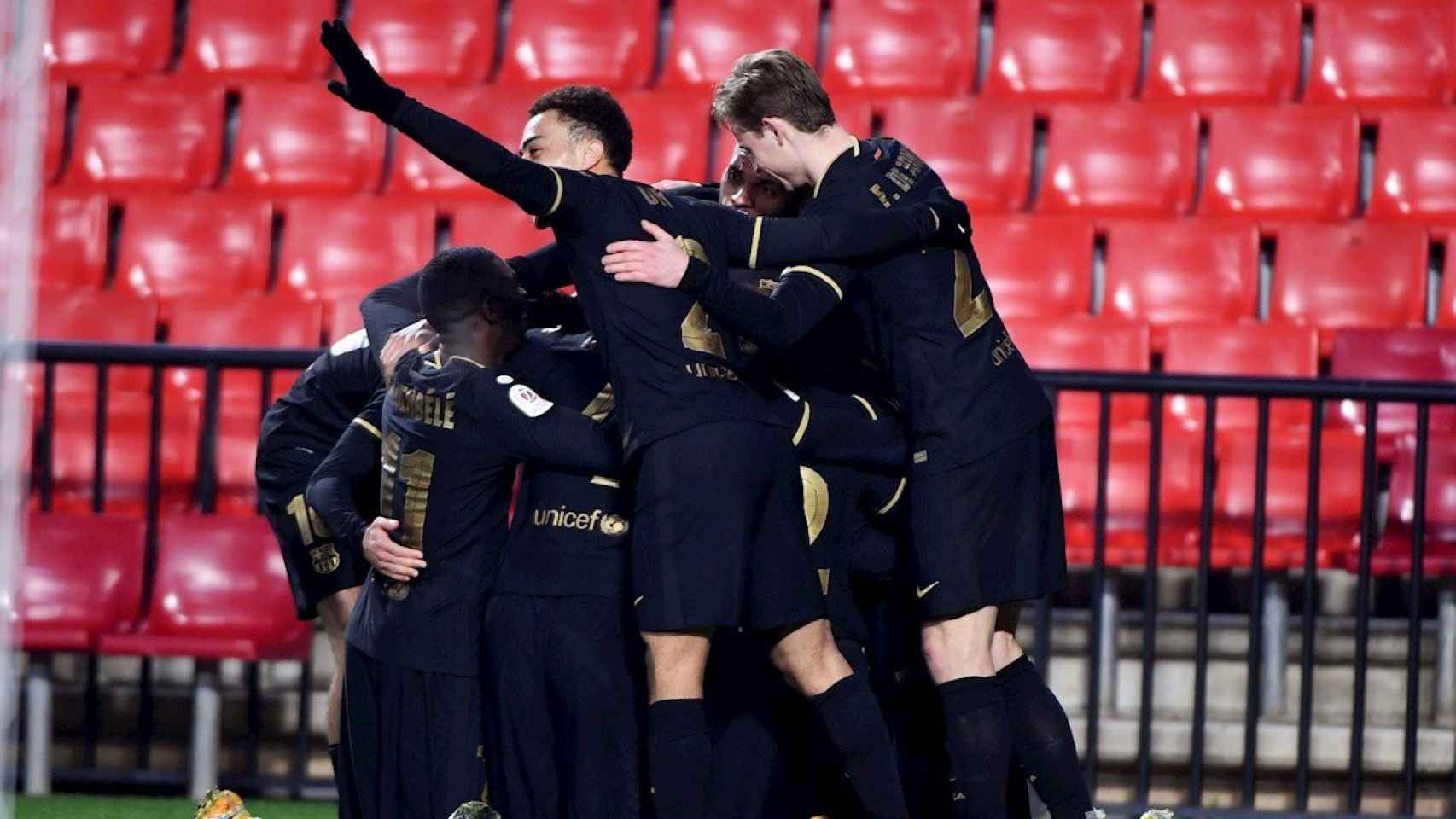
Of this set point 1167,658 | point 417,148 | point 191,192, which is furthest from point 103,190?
point 1167,658

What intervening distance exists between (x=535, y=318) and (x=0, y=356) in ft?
4.45

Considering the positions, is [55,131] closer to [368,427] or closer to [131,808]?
[131,808]

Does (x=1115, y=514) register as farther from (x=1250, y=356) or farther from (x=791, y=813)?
(x=791, y=813)

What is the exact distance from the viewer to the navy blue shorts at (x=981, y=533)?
3779 mm

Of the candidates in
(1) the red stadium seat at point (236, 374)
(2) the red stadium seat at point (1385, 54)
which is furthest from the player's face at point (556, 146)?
(2) the red stadium seat at point (1385, 54)

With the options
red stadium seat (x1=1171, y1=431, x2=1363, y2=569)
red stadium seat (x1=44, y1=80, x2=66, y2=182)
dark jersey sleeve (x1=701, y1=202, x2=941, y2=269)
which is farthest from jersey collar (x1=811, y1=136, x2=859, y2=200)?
red stadium seat (x1=44, y1=80, x2=66, y2=182)

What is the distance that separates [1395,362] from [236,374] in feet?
12.0

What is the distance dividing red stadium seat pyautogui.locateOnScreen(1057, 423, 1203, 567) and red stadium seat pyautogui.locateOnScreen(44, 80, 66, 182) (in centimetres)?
399

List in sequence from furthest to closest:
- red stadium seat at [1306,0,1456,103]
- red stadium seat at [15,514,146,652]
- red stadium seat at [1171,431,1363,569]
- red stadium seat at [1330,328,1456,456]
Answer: red stadium seat at [1306,0,1456,103], red stadium seat at [1330,328,1456,456], red stadium seat at [1171,431,1363,569], red stadium seat at [15,514,146,652]

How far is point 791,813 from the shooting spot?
4.17 m

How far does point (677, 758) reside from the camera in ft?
11.8

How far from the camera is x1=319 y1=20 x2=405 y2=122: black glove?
3318mm

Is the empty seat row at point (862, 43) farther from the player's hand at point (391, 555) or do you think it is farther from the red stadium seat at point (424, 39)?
the player's hand at point (391, 555)

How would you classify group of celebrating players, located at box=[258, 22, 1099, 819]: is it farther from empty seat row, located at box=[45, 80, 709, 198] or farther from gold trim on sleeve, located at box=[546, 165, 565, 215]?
empty seat row, located at box=[45, 80, 709, 198]
